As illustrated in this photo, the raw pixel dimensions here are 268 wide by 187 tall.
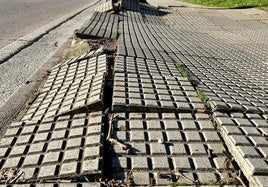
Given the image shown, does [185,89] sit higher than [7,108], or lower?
higher

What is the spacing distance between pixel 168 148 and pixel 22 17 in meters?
9.39

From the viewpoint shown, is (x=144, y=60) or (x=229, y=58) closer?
(x=144, y=60)

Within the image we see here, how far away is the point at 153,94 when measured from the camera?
3842mm

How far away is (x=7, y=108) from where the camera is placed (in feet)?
13.5

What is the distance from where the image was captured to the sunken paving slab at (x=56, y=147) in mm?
2668

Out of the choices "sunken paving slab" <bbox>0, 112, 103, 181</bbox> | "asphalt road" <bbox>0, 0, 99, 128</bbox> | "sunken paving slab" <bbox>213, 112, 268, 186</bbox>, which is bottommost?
"asphalt road" <bbox>0, 0, 99, 128</bbox>

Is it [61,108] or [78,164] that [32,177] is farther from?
[61,108]

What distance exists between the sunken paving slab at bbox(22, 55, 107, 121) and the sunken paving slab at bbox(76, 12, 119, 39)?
142 centimetres

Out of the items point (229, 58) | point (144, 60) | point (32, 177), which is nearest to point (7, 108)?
point (32, 177)

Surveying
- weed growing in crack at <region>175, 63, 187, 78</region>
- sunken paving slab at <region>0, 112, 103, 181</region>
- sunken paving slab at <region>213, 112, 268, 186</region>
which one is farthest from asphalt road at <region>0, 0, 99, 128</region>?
sunken paving slab at <region>213, 112, 268, 186</region>

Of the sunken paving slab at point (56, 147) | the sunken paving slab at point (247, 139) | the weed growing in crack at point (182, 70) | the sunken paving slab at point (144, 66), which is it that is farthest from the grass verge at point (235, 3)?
the sunken paving slab at point (56, 147)

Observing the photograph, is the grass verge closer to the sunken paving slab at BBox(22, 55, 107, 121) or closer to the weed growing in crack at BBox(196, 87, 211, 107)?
the sunken paving slab at BBox(22, 55, 107, 121)

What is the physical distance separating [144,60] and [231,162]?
2.70 meters

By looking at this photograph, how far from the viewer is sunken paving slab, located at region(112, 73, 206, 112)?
3.53 m
